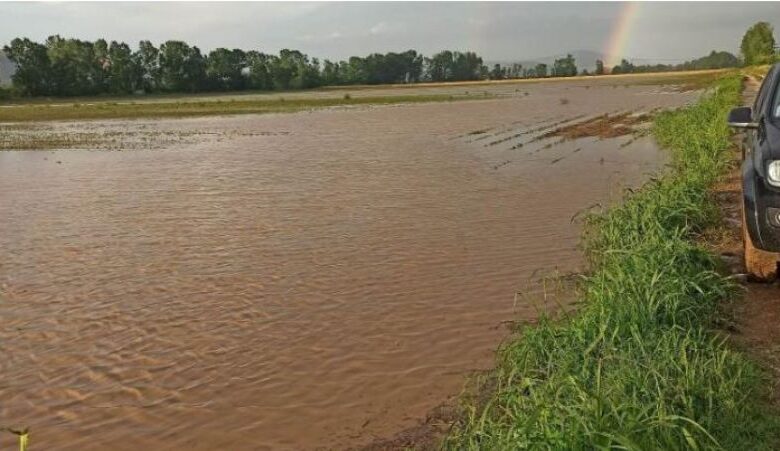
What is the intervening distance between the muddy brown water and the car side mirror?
2.17 metres

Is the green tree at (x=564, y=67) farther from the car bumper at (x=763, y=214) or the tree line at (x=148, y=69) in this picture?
the car bumper at (x=763, y=214)

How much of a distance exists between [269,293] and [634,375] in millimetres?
4208

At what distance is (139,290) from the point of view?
6.94m

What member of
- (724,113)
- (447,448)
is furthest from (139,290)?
(724,113)

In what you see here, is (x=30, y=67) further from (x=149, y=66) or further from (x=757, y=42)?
(x=757, y=42)

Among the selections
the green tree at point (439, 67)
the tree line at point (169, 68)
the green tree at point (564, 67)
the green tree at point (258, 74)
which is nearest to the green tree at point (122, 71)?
the tree line at point (169, 68)

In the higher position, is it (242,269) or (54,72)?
(54,72)

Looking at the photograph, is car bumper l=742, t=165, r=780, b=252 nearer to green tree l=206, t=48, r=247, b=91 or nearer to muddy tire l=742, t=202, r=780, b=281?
muddy tire l=742, t=202, r=780, b=281

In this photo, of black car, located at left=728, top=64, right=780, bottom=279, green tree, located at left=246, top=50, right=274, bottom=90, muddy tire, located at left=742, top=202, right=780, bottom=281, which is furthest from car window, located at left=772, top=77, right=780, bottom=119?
green tree, located at left=246, top=50, right=274, bottom=90

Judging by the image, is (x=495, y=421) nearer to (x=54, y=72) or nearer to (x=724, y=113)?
(x=724, y=113)

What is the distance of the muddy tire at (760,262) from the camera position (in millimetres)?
5176

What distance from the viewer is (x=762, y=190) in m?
4.84

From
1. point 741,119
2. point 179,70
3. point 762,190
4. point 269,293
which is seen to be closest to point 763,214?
point 762,190

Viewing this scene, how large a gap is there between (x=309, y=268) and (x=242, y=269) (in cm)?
79
